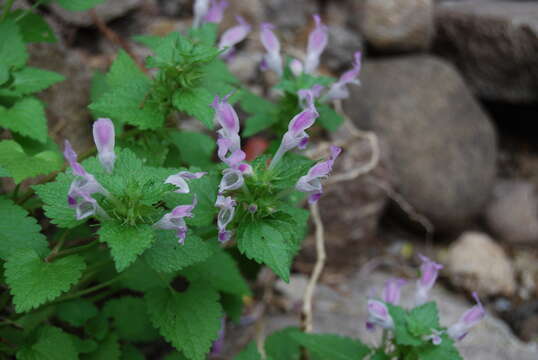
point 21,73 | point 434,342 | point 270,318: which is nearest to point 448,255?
point 270,318

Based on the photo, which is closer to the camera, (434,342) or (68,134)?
(434,342)

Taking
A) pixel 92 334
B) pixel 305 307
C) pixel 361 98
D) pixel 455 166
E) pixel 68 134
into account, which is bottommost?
pixel 455 166

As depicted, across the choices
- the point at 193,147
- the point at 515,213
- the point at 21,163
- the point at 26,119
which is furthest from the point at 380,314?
the point at 515,213

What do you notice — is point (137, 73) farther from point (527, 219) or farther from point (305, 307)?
point (527, 219)

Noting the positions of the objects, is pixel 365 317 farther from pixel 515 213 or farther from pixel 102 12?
pixel 102 12

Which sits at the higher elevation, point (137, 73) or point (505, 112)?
point (137, 73)

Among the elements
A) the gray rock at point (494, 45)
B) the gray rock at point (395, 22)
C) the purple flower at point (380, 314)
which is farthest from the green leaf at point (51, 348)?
the gray rock at point (494, 45)

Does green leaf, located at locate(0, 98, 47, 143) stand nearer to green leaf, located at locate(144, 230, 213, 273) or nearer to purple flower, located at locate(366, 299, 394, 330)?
green leaf, located at locate(144, 230, 213, 273)

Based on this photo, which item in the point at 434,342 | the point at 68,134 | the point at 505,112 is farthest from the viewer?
the point at 505,112
